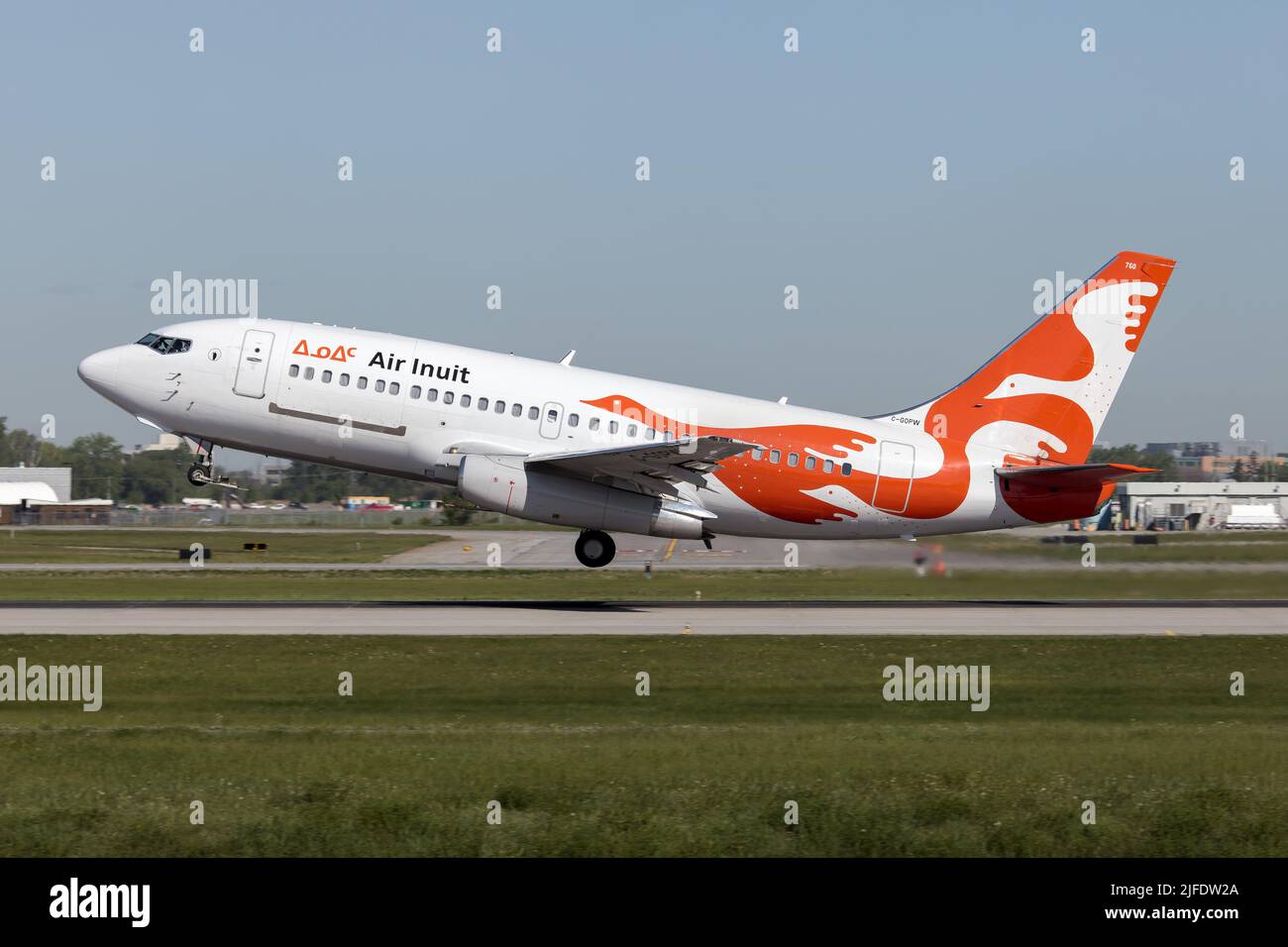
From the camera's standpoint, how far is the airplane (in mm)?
34562

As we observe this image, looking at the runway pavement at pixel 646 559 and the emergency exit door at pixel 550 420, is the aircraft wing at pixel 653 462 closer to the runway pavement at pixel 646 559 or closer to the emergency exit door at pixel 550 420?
the emergency exit door at pixel 550 420

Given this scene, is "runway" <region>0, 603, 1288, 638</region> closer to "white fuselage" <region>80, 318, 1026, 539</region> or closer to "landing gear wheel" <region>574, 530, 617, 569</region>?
"landing gear wheel" <region>574, 530, 617, 569</region>

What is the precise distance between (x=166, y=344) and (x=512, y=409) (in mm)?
9006

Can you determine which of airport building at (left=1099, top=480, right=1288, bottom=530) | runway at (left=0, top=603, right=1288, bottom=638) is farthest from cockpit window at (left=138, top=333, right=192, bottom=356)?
airport building at (left=1099, top=480, right=1288, bottom=530)

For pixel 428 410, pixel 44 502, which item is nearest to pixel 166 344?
pixel 428 410

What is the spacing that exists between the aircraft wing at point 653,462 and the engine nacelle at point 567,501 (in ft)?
1.04

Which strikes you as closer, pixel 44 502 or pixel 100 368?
pixel 100 368

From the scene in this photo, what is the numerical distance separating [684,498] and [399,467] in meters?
7.44

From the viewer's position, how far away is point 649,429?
36.2 meters

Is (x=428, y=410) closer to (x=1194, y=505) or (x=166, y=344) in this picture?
(x=166, y=344)

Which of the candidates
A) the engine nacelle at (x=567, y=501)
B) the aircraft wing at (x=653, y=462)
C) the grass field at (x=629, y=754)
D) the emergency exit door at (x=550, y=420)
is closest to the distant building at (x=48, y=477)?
the emergency exit door at (x=550, y=420)
